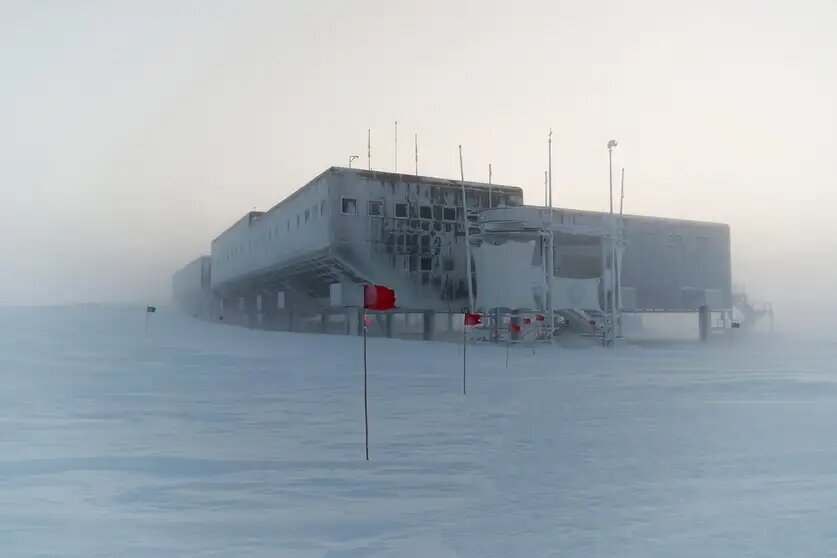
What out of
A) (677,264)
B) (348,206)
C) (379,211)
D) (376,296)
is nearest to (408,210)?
(379,211)

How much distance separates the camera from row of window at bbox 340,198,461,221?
144ft

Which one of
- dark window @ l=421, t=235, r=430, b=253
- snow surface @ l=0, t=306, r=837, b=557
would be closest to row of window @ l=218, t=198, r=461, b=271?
dark window @ l=421, t=235, r=430, b=253

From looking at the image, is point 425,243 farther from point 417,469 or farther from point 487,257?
point 417,469

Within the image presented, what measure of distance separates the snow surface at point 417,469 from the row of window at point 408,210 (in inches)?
962

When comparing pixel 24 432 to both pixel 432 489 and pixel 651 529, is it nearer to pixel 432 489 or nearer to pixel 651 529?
pixel 432 489

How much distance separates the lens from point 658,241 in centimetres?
5275

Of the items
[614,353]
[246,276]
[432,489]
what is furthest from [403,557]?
[246,276]

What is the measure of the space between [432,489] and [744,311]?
231 feet

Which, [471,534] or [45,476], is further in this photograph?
[45,476]

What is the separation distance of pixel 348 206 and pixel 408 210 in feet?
14.3

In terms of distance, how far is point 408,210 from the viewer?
151 ft

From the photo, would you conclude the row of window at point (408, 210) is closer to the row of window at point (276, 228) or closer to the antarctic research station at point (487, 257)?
the antarctic research station at point (487, 257)

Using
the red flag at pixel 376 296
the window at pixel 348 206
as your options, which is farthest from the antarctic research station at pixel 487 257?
the red flag at pixel 376 296

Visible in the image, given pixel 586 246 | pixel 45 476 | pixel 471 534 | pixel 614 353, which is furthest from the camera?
pixel 586 246
